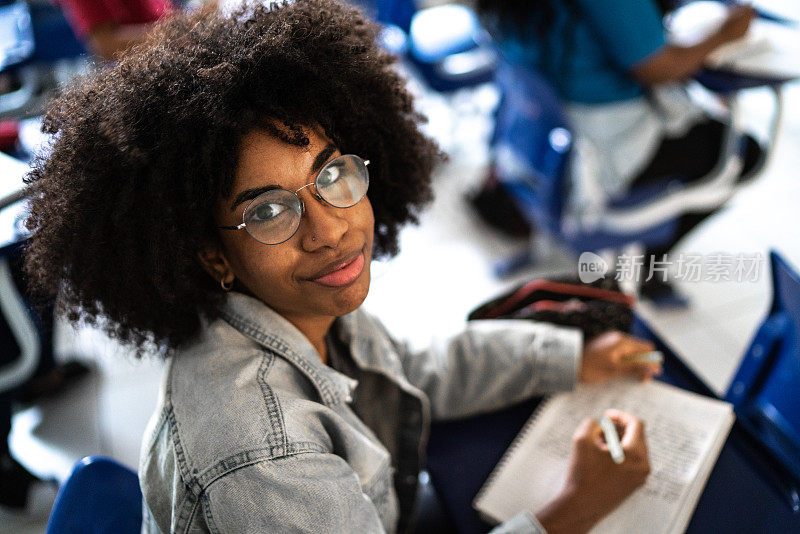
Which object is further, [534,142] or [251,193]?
[534,142]

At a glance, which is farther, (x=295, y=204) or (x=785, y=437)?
(x=785, y=437)

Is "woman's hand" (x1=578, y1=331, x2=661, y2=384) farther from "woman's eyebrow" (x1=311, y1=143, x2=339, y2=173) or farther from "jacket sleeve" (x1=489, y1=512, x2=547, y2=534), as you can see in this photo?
"woman's eyebrow" (x1=311, y1=143, x2=339, y2=173)

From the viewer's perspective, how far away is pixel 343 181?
0.89 m

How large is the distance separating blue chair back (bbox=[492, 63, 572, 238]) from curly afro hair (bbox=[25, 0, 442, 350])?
3.03 feet

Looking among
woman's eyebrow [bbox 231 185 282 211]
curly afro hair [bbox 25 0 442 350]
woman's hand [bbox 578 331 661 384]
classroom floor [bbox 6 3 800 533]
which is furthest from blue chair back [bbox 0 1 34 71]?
woman's hand [bbox 578 331 661 384]

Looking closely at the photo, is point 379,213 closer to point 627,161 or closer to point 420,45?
point 627,161

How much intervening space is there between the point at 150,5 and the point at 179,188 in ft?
6.58

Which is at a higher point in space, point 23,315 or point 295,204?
point 295,204

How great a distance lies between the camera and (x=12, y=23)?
10.1ft

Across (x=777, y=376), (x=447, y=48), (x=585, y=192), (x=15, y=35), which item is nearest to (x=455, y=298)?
(x=585, y=192)

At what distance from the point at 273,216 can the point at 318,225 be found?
2.5 inches

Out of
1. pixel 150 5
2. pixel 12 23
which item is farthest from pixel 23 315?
pixel 12 23

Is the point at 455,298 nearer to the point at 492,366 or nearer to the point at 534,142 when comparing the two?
the point at 534,142

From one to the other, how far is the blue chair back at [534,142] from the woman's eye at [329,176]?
3.57ft
